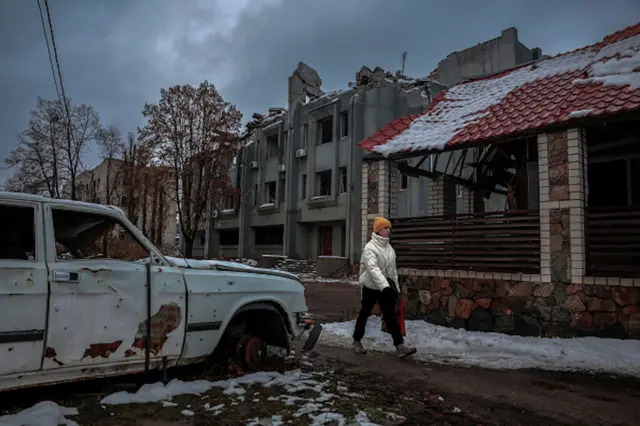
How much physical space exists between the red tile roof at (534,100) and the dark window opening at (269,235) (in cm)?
2147

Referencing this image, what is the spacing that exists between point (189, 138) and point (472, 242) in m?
19.8

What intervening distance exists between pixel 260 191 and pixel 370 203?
23.0m

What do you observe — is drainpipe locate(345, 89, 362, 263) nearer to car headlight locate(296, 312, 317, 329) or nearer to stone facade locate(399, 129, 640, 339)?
stone facade locate(399, 129, 640, 339)

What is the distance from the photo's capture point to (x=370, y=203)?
9.16m

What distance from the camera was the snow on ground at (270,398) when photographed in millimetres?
3611

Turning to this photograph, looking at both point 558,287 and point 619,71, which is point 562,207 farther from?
point 619,71

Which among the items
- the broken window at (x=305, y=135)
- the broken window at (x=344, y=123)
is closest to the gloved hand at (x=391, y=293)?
the broken window at (x=344, y=123)

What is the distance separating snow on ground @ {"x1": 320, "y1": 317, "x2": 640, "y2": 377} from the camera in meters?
5.51

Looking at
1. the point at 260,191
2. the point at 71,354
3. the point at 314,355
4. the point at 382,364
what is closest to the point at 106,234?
the point at 71,354

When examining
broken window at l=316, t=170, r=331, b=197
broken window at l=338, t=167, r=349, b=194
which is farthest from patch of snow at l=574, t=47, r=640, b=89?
broken window at l=316, t=170, r=331, b=197

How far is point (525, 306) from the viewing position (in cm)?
693

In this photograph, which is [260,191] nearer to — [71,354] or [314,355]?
[314,355]

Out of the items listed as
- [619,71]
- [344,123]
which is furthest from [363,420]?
[344,123]

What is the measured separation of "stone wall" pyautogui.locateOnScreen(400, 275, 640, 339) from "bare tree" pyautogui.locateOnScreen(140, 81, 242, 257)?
17980 mm
